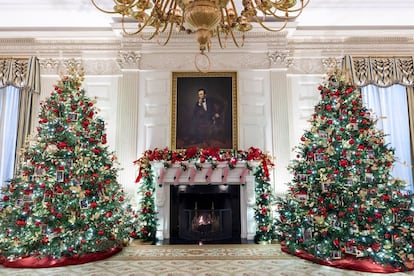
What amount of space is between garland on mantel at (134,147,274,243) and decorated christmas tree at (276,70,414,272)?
0.58m

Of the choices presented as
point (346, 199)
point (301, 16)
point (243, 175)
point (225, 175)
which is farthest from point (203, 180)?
point (301, 16)

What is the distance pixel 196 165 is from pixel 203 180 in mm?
301

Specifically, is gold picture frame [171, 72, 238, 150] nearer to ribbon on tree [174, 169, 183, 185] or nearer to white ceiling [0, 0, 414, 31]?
ribbon on tree [174, 169, 183, 185]

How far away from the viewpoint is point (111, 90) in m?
6.18

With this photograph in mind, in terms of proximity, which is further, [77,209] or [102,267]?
[77,209]

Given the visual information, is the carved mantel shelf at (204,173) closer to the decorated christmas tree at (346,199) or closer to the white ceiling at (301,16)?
the decorated christmas tree at (346,199)

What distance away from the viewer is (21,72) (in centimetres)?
600

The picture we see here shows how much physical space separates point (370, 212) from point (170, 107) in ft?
12.8

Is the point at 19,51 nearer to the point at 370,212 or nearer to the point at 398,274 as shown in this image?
the point at 370,212

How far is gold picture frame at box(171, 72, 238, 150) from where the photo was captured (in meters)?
5.80

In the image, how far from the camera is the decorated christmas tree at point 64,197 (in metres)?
3.72

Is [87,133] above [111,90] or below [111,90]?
below

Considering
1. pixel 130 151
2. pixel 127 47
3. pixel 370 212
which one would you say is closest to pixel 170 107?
pixel 130 151

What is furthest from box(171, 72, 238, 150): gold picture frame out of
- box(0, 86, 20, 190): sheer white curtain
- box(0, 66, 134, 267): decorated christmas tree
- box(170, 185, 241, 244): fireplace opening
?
box(0, 86, 20, 190): sheer white curtain
